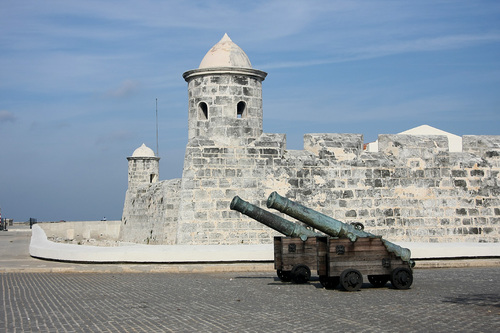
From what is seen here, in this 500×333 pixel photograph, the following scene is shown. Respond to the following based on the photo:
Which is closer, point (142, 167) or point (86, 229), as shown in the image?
point (142, 167)

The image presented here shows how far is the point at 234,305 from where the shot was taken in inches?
303

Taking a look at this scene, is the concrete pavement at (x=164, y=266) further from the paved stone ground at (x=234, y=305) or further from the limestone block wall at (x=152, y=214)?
the limestone block wall at (x=152, y=214)

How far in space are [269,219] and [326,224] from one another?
96cm

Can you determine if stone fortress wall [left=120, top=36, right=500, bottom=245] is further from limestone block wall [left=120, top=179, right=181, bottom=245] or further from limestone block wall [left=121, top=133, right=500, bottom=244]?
limestone block wall [left=120, top=179, right=181, bottom=245]

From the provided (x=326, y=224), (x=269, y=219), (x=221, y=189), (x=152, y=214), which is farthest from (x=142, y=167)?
(x=326, y=224)

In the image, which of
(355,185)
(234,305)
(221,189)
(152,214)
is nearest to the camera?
(234,305)

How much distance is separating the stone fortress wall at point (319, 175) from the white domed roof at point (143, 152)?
13438mm

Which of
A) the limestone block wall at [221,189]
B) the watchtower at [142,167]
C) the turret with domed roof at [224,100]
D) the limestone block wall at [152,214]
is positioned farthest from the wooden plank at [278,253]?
the watchtower at [142,167]

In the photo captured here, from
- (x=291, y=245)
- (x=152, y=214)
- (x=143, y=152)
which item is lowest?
(x=291, y=245)

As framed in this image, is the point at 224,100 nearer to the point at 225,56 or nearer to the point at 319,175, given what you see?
the point at 225,56

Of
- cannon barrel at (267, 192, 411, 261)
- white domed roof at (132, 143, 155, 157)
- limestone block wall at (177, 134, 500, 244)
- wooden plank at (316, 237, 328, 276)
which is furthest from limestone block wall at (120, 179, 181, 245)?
wooden plank at (316, 237, 328, 276)

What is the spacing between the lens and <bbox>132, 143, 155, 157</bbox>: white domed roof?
27.9 meters

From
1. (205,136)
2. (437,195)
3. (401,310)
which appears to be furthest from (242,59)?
(401,310)

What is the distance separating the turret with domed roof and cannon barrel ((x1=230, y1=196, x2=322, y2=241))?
470 centimetres
